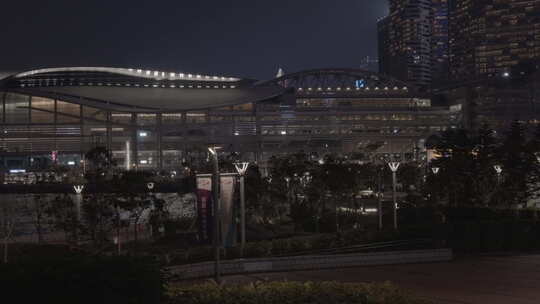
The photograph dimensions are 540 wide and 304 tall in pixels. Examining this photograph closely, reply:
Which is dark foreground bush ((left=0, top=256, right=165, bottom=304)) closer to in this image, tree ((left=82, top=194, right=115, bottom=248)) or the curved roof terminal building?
tree ((left=82, top=194, right=115, bottom=248))

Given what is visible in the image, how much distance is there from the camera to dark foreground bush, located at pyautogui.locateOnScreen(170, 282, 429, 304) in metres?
10.3

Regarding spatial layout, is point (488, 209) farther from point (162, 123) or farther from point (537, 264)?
point (162, 123)

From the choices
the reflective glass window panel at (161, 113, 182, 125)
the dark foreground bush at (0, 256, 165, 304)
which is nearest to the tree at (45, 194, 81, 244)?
the dark foreground bush at (0, 256, 165, 304)

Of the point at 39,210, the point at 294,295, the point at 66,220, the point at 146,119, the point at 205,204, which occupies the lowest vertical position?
the point at 294,295

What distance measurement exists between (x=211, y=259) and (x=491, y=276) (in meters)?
10.6

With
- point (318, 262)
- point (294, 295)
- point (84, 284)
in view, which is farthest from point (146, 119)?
point (84, 284)

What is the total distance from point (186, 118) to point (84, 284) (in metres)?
107

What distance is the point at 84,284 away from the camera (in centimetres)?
844

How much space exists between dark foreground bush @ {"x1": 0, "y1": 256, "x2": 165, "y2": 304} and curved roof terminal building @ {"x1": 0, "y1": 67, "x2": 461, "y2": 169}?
3449 inches

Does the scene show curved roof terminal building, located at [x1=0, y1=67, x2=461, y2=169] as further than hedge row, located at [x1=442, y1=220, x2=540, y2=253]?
Yes

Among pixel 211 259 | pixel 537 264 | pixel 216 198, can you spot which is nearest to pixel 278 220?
pixel 211 259

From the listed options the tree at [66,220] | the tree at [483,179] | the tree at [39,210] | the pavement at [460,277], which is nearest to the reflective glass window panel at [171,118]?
the tree at [39,210]

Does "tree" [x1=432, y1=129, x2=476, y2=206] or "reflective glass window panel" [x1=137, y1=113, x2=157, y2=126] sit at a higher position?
"reflective glass window panel" [x1=137, y1=113, x2=157, y2=126]

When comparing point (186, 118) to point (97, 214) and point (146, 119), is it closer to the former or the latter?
point (146, 119)
